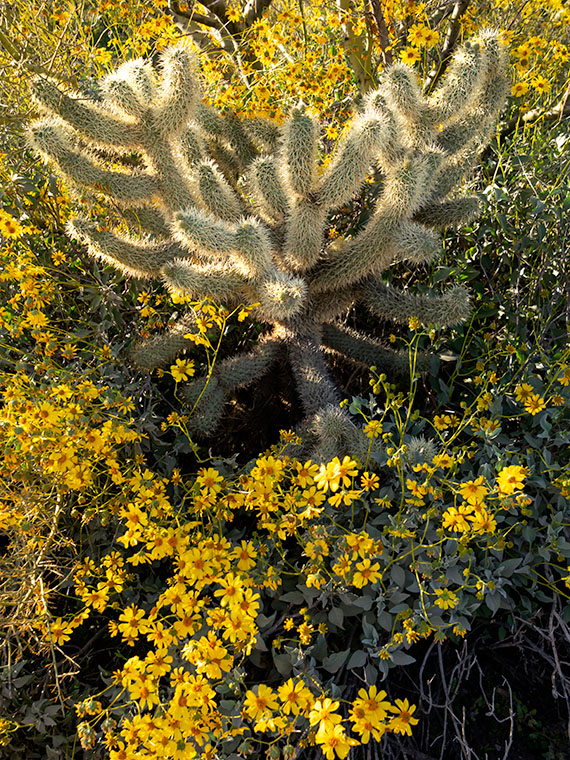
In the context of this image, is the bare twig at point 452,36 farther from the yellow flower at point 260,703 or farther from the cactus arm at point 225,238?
the yellow flower at point 260,703

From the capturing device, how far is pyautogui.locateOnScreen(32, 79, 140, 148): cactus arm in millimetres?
2012

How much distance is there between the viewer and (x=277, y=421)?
254 cm

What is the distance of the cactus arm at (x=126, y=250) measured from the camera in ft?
6.73

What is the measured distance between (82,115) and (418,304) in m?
1.39

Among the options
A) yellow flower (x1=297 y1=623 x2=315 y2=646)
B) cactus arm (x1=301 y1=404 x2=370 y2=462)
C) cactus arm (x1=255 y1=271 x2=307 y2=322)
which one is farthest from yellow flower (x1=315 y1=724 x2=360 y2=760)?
cactus arm (x1=255 y1=271 x2=307 y2=322)

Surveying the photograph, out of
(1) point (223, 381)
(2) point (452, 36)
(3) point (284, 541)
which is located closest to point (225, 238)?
(1) point (223, 381)

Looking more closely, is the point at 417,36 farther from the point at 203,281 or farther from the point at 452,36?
the point at 203,281

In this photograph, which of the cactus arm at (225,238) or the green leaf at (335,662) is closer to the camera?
the green leaf at (335,662)

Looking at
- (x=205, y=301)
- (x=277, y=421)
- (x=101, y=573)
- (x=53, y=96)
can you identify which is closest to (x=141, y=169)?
(x=53, y=96)

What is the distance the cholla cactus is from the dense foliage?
0.20 metres

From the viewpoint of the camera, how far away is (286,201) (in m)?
2.13

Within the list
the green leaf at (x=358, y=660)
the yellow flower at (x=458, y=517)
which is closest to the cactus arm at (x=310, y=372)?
the yellow flower at (x=458, y=517)

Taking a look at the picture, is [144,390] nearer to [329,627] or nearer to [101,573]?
[101,573]

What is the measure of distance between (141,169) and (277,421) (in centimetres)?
118
